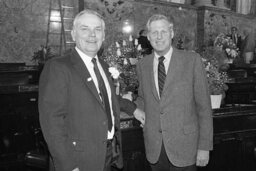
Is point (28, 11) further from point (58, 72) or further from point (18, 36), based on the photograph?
point (58, 72)

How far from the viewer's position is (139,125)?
298 cm

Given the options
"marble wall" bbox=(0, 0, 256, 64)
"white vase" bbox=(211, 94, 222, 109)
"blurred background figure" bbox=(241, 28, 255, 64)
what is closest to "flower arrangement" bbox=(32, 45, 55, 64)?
"marble wall" bbox=(0, 0, 256, 64)

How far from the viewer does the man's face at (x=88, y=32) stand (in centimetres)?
210

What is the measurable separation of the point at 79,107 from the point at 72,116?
0.07m

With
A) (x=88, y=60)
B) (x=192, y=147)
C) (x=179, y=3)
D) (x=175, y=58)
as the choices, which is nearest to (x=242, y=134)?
(x=192, y=147)

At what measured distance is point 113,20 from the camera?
9695mm

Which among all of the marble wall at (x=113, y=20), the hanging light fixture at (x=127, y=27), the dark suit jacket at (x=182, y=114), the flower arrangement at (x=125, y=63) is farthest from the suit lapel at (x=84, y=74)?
the hanging light fixture at (x=127, y=27)

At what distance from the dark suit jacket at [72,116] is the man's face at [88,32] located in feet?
0.31

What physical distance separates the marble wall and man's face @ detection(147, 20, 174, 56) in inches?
172

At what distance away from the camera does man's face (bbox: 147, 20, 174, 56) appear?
2.41 m

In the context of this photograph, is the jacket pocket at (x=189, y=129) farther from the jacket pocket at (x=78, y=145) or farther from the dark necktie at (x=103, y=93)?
the jacket pocket at (x=78, y=145)

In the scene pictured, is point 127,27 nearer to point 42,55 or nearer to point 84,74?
point 42,55

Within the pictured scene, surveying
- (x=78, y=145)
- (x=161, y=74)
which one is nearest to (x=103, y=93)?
(x=78, y=145)

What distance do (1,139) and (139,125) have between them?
246cm
